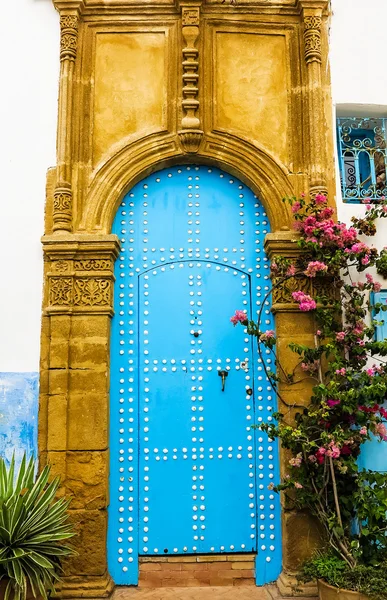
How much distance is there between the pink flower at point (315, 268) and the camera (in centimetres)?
454

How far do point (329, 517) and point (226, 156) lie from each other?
2.94m

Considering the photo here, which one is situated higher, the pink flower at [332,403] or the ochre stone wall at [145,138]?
the ochre stone wall at [145,138]

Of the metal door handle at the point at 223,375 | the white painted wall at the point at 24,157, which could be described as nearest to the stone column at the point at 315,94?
the metal door handle at the point at 223,375

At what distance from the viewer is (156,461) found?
15.8 feet

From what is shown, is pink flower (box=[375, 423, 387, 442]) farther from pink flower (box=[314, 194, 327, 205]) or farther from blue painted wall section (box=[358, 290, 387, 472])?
pink flower (box=[314, 194, 327, 205])

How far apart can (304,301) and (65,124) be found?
2435 mm

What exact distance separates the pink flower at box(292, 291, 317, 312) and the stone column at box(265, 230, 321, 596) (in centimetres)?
36

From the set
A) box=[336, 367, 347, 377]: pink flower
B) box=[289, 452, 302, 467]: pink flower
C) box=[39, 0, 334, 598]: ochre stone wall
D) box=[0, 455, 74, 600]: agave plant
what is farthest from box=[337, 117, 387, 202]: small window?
box=[0, 455, 74, 600]: agave plant

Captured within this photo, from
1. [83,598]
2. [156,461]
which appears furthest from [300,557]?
[83,598]

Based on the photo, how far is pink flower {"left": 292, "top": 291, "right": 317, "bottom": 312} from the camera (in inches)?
175

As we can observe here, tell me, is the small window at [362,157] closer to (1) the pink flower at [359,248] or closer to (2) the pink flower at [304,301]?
(1) the pink flower at [359,248]

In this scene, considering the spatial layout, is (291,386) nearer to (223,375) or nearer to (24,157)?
(223,375)

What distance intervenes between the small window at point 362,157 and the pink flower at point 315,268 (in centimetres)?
97

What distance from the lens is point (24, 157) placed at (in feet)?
16.8
